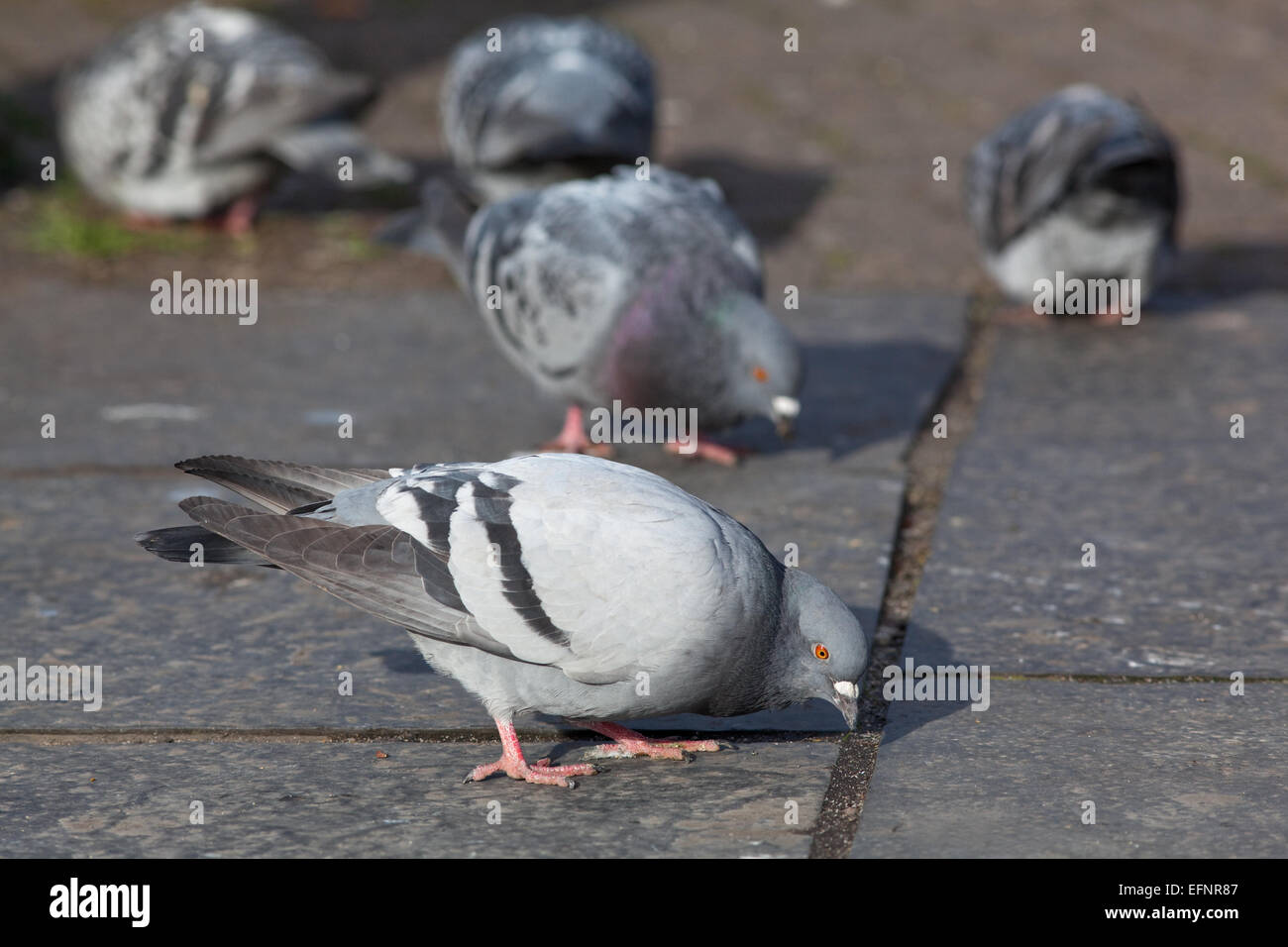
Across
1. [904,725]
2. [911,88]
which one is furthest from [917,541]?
[911,88]

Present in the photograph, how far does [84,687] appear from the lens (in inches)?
137

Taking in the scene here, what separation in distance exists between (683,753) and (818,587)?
43cm

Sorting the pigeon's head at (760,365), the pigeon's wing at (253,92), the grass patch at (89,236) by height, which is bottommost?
the pigeon's head at (760,365)

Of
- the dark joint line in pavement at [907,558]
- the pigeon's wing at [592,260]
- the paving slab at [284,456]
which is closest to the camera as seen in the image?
the dark joint line in pavement at [907,558]

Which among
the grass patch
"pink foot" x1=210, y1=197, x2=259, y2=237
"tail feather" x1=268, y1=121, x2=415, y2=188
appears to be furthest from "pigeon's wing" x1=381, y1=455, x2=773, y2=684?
"pink foot" x1=210, y1=197, x2=259, y2=237

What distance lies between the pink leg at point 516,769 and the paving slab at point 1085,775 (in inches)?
23.2

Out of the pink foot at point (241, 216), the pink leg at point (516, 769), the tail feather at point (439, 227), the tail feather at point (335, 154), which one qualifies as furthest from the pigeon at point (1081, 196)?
the pink leg at point (516, 769)

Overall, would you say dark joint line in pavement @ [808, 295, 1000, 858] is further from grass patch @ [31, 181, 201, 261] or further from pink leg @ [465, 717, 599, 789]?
grass patch @ [31, 181, 201, 261]

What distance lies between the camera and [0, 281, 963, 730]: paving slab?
353cm

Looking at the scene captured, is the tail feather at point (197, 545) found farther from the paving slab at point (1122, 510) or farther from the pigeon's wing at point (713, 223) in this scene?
the pigeon's wing at point (713, 223)

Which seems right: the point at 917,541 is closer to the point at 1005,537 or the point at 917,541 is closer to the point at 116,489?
the point at 1005,537

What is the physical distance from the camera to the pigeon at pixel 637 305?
15.7 feet

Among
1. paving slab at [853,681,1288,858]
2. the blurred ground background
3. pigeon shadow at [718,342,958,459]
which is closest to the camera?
paving slab at [853,681,1288,858]

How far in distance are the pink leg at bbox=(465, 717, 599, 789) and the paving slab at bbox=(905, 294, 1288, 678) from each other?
925mm
